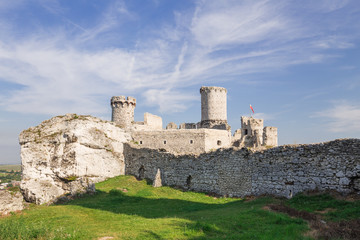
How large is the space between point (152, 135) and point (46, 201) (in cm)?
1355

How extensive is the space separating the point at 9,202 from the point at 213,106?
28858 mm

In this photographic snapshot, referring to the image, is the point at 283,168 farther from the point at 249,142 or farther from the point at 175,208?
the point at 249,142

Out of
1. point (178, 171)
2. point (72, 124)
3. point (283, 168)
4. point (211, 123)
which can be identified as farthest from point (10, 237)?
point (211, 123)

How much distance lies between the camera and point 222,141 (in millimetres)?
35031

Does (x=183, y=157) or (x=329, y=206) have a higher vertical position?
(x=183, y=157)

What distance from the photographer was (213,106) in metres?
41.9

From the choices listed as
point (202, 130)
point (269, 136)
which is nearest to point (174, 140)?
point (202, 130)

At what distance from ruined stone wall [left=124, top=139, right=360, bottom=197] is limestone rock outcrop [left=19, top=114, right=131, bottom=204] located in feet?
19.4

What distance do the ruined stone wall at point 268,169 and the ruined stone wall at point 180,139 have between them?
5.60 meters

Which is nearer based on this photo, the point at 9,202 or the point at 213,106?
the point at 9,202

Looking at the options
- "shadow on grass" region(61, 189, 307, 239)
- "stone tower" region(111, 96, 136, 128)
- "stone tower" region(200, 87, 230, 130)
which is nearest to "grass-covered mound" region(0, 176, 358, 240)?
"shadow on grass" region(61, 189, 307, 239)

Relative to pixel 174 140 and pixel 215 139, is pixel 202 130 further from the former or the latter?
pixel 174 140

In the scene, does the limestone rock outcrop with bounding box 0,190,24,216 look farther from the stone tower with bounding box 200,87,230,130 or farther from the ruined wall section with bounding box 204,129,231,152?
the stone tower with bounding box 200,87,230,130

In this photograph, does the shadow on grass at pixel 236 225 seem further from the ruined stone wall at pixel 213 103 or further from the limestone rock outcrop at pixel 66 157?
the ruined stone wall at pixel 213 103
